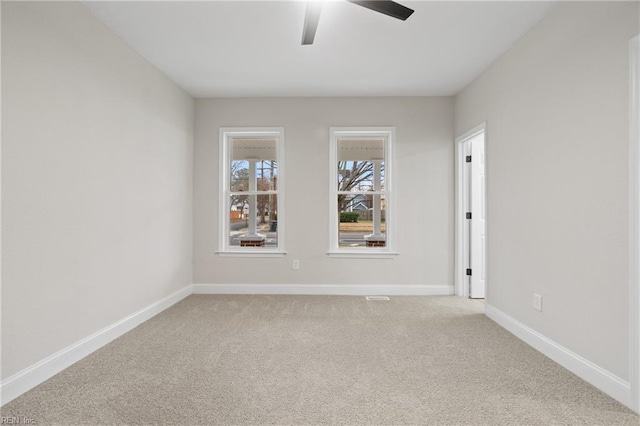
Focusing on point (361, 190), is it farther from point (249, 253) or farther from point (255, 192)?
point (249, 253)

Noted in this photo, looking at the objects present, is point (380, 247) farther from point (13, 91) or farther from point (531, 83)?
point (13, 91)

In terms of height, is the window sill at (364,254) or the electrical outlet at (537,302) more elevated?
the window sill at (364,254)

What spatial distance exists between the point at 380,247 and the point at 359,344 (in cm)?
202

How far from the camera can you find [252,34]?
9.61 ft

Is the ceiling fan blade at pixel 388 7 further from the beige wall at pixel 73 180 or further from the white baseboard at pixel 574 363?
the white baseboard at pixel 574 363

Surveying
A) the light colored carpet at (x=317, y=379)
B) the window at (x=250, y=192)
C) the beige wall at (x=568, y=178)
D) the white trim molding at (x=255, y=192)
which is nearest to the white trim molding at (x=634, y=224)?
the beige wall at (x=568, y=178)

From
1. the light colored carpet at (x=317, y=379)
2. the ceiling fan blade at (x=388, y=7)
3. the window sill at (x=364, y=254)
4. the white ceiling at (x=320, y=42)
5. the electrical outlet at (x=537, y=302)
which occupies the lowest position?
the light colored carpet at (x=317, y=379)

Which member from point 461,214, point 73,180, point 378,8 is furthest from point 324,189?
point 73,180

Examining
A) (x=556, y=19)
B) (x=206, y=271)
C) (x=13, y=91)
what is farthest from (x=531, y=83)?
(x=206, y=271)

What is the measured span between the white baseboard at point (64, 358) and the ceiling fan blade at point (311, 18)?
9.13 feet

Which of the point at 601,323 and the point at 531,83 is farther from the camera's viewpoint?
the point at 531,83

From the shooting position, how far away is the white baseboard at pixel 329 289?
4480mm

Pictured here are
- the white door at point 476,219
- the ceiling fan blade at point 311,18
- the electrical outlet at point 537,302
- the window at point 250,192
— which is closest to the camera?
the ceiling fan blade at point 311,18

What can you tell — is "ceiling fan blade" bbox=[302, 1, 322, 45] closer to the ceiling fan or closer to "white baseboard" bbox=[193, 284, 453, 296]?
the ceiling fan
